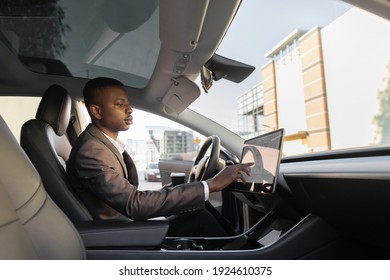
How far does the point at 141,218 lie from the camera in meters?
0.96

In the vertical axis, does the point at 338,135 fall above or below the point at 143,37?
below

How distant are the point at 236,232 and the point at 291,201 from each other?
47cm

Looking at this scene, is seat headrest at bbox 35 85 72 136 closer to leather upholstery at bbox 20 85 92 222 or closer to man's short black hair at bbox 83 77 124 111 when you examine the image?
leather upholstery at bbox 20 85 92 222

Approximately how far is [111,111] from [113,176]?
0.27 metres

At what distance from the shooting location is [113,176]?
3.14 feet

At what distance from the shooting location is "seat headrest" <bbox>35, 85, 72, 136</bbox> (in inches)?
46.7

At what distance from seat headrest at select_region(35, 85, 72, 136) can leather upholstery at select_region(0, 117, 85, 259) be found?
38 cm

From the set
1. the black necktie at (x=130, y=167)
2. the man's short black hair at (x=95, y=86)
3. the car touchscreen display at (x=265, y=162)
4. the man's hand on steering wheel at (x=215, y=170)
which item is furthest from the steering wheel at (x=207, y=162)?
the man's short black hair at (x=95, y=86)

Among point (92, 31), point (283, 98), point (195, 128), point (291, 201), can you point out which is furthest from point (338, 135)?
point (92, 31)

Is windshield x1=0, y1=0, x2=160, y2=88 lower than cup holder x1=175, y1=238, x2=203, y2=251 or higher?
higher

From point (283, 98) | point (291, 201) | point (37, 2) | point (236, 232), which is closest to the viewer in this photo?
point (291, 201)

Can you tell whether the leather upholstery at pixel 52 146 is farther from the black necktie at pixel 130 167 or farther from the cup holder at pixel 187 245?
the cup holder at pixel 187 245

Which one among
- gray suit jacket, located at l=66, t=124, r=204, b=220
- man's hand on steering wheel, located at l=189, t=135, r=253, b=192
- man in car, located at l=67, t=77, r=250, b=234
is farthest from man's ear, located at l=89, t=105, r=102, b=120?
man's hand on steering wheel, located at l=189, t=135, r=253, b=192
